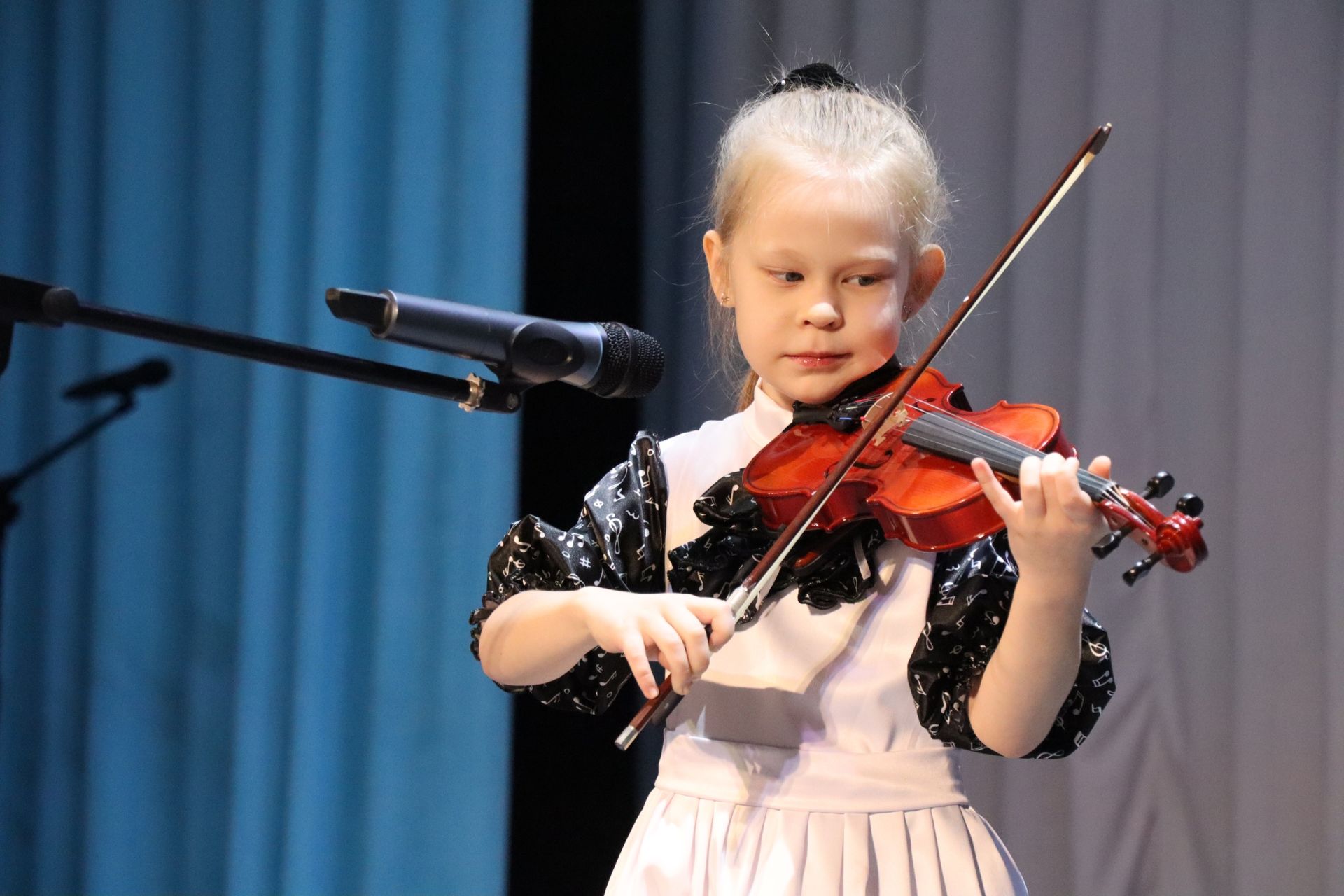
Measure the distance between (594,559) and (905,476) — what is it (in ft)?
0.87

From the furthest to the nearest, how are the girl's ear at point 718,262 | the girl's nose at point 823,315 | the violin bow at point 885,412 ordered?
the girl's ear at point 718,262 → the girl's nose at point 823,315 → the violin bow at point 885,412

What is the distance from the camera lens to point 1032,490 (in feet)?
2.44

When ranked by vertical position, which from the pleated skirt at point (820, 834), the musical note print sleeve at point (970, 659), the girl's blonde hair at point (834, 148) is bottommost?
the pleated skirt at point (820, 834)

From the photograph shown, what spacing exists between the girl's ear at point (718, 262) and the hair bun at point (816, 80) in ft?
0.48

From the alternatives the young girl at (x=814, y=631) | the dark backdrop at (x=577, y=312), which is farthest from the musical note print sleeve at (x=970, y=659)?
the dark backdrop at (x=577, y=312)

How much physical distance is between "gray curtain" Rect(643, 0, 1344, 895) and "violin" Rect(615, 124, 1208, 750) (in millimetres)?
492

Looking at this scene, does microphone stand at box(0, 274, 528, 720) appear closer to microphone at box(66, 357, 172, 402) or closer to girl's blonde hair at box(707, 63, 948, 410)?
girl's blonde hair at box(707, 63, 948, 410)

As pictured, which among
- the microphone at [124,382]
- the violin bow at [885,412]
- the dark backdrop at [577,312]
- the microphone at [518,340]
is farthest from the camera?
the microphone at [124,382]

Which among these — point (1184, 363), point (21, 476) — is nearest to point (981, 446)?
point (1184, 363)

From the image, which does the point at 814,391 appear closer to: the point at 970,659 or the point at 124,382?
the point at 970,659

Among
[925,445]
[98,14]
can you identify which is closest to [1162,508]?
[925,445]

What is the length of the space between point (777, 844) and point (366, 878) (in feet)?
3.52

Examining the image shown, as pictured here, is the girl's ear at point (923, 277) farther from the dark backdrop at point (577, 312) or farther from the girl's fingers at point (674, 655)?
the dark backdrop at point (577, 312)

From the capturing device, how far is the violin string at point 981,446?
2.45 ft
